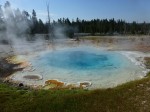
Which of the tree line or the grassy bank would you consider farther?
the tree line

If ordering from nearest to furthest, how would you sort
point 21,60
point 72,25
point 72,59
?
point 21,60 → point 72,59 → point 72,25

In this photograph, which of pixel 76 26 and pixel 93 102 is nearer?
pixel 93 102

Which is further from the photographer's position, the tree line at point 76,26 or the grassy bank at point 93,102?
the tree line at point 76,26

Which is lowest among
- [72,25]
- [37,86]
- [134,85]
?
[37,86]

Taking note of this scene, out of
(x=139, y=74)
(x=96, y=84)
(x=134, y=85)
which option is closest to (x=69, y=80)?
(x=96, y=84)

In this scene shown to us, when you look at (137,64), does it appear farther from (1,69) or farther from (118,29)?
(118,29)

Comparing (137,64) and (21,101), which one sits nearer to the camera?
(21,101)

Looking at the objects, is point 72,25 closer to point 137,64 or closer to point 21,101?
point 137,64

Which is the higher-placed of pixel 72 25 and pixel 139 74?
pixel 72 25

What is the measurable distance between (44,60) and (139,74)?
20.4 metres

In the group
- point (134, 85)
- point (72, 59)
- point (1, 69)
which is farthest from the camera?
point (72, 59)

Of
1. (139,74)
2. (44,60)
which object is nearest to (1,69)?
(44,60)

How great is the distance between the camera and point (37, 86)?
2497 cm

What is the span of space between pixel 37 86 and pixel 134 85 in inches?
491
